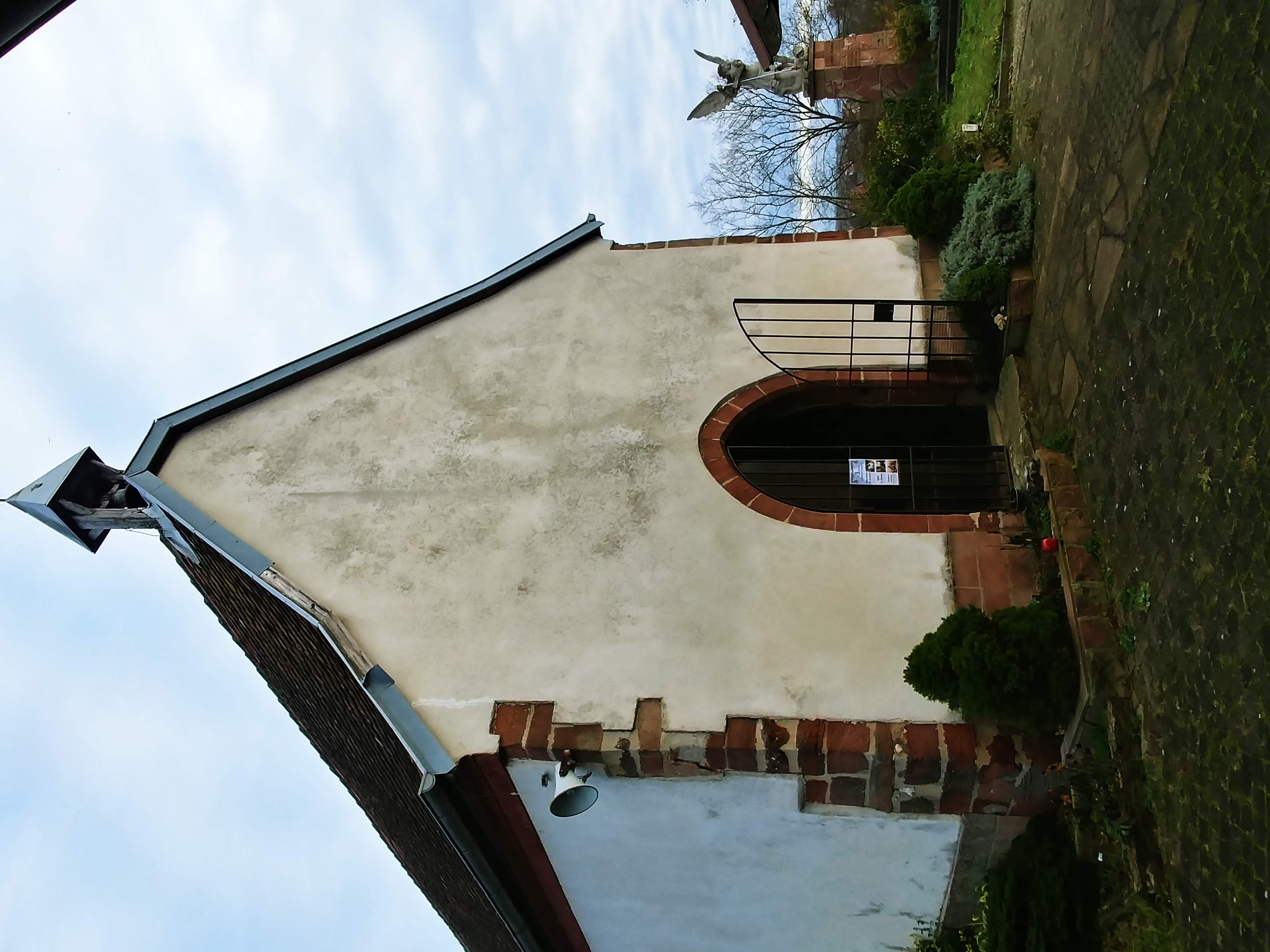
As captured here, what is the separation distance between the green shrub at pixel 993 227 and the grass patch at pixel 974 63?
192cm

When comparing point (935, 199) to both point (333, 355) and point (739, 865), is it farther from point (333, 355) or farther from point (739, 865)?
point (739, 865)

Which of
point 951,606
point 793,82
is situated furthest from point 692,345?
point 793,82

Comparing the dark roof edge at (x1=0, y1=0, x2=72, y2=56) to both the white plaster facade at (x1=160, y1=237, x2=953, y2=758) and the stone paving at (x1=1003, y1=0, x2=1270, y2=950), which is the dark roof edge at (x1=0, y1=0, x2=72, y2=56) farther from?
the white plaster facade at (x1=160, y1=237, x2=953, y2=758)

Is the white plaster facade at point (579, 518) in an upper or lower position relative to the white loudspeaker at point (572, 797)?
upper

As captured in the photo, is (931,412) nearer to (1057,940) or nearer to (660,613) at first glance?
(660,613)

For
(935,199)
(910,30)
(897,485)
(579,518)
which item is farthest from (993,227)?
(910,30)

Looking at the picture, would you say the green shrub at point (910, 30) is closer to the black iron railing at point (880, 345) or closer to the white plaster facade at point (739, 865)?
the black iron railing at point (880, 345)

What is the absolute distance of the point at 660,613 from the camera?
18.0 ft

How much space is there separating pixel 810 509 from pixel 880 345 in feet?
5.59

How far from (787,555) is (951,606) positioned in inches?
39.1

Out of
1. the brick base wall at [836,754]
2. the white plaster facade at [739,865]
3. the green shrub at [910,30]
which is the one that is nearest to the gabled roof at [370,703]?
the white plaster facade at [739,865]

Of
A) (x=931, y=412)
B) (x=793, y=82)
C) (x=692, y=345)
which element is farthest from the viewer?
(x=793, y=82)

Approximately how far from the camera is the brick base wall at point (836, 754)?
4.73 meters

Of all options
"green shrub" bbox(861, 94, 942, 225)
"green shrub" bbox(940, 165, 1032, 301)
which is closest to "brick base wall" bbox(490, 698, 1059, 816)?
"green shrub" bbox(940, 165, 1032, 301)
